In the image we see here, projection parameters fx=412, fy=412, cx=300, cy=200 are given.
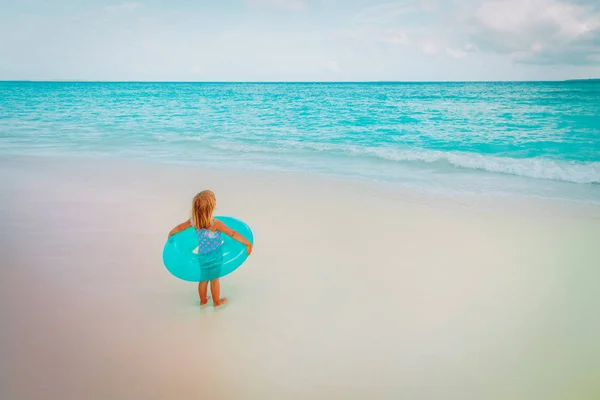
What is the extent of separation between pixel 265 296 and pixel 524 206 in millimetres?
4016

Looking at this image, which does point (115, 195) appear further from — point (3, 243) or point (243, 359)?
point (243, 359)

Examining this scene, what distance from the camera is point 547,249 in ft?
13.3

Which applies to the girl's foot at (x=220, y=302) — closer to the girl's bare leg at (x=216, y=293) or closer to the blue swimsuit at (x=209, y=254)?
the girl's bare leg at (x=216, y=293)

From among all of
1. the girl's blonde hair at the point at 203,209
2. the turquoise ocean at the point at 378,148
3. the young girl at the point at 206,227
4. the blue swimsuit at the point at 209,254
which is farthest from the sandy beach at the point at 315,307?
the turquoise ocean at the point at 378,148

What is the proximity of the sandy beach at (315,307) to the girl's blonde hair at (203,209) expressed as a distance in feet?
2.30

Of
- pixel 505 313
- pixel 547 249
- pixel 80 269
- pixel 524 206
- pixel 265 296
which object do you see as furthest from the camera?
pixel 524 206

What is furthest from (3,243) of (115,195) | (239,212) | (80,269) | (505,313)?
(505,313)

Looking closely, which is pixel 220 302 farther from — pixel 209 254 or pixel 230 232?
pixel 230 232

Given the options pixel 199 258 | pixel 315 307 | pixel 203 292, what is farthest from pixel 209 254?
pixel 315 307

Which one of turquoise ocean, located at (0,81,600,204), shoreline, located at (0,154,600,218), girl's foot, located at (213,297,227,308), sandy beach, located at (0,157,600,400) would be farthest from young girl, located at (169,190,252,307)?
turquoise ocean, located at (0,81,600,204)

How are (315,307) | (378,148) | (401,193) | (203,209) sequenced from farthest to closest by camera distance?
1. (378,148)
2. (401,193)
3. (315,307)
4. (203,209)

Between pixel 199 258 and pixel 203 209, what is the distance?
0.39m

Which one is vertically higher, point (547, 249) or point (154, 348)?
point (547, 249)

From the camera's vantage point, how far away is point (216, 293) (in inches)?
121
